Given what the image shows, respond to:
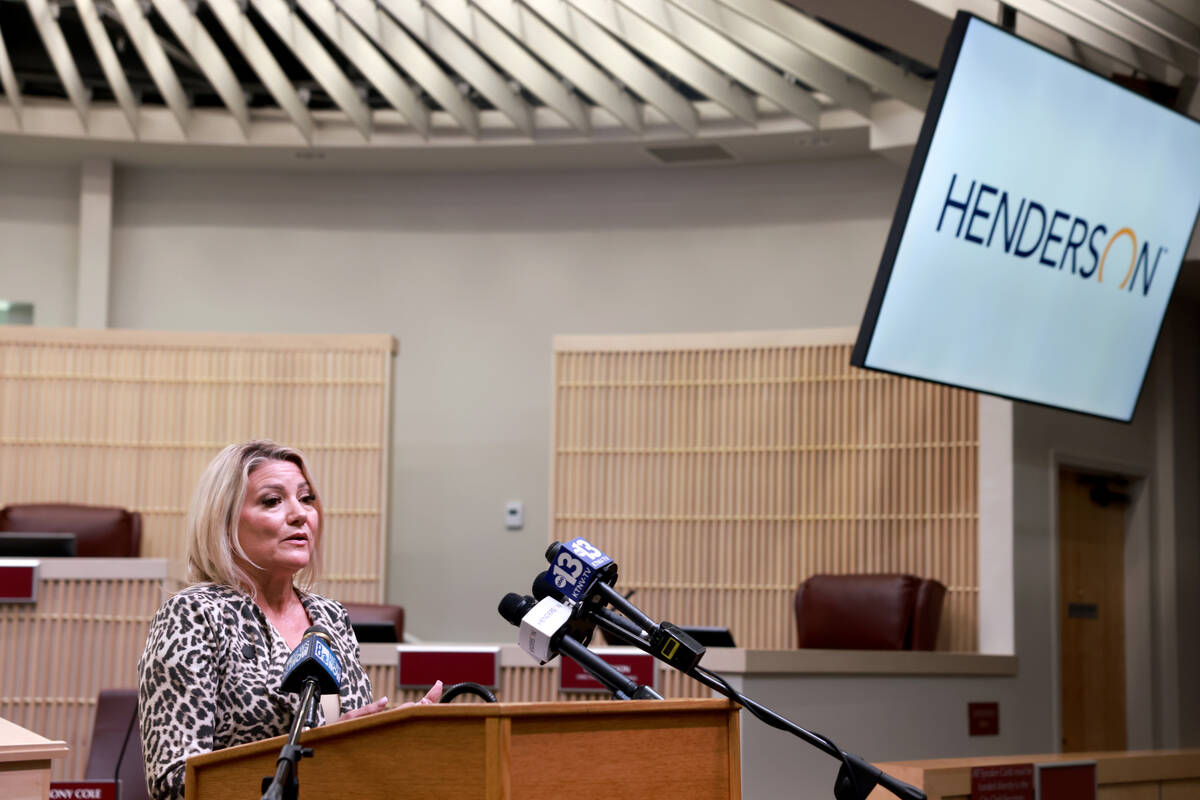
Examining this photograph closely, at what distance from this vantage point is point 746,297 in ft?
25.3

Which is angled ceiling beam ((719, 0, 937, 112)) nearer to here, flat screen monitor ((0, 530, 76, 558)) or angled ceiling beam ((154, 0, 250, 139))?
angled ceiling beam ((154, 0, 250, 139))

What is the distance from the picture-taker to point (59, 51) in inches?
263

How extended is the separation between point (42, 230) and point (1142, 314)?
609 cm

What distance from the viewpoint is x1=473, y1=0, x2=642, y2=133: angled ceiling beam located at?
19.7 ft

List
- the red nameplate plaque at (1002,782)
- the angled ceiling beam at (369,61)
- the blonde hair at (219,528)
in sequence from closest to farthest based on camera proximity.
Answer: the blonde hair at (219,528)
the red nameplate plaque at (1002,782)
the angled ceiling beam at (369,61)

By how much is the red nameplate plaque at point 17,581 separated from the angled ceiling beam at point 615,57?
3058 millimetres

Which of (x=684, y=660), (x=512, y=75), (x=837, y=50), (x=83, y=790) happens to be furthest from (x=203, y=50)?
(x=684, y=660)

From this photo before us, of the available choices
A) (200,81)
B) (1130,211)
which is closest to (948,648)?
(1130,211)

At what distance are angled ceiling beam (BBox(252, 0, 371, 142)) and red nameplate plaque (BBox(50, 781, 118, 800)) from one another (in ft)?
12.0

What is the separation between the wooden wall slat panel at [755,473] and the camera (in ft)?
20.1

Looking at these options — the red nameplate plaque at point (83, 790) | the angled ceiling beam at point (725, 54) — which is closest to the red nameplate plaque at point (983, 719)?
the angled ceiling beam at point (725, 54)

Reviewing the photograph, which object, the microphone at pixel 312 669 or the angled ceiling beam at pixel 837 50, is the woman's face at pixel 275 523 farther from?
the angled ceiling beam at pixel 837 50

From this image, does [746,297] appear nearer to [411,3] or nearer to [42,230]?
[411,3]

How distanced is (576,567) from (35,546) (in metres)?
3.85
